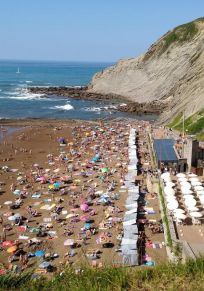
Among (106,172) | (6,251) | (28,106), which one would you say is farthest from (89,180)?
(28,106)

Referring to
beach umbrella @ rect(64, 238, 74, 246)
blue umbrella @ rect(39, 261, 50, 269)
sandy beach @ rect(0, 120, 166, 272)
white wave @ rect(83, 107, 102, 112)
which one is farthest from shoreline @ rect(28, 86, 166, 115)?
blue umbrella @ rect(39, 261, 50, 269)

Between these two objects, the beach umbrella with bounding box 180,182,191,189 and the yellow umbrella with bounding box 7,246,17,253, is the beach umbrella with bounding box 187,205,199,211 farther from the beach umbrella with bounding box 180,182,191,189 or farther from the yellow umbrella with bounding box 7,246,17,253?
the yellow umbrella with bounding box 7,246,17,253

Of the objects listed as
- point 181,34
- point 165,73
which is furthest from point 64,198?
point 181,34

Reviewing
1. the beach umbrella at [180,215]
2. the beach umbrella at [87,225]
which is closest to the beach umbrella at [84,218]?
the beach umbrella at [87,225]

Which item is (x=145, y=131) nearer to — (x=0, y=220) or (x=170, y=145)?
(x=170, y=145)

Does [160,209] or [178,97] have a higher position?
[178,97]

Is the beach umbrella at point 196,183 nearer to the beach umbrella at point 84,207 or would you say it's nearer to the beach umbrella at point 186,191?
the beach umbrella at point 186,191

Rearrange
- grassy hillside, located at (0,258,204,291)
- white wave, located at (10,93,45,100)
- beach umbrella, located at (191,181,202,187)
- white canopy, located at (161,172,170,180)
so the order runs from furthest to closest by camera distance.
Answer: white wave, located at (10,93,45,100), white canopy, located at (161,172,170,180), beach umbrella, located at (191,181,202,187), grassy hillside, located at (0,258,204,291)

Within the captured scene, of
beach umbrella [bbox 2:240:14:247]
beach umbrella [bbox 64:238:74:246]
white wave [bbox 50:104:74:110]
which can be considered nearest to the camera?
beach umbrella [bbox 64:238:74:246]
